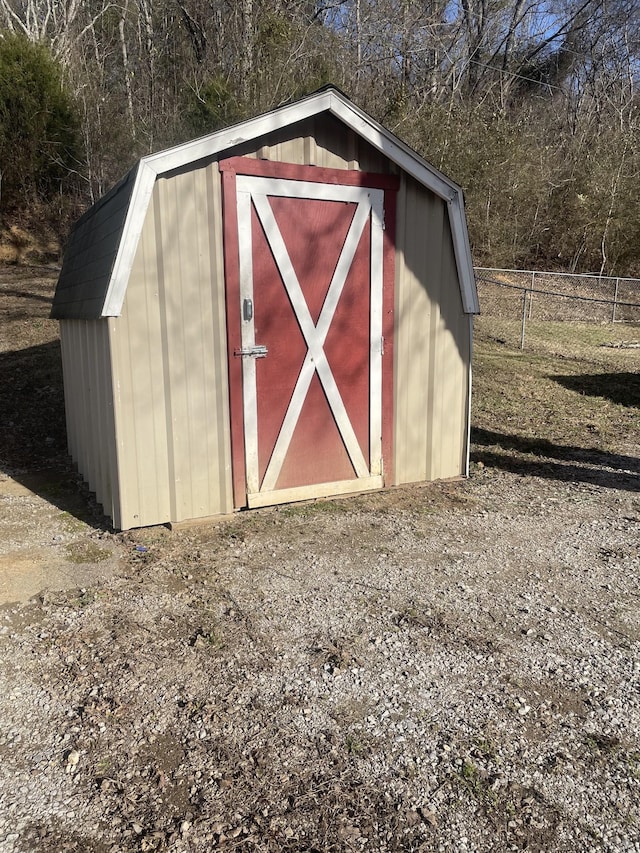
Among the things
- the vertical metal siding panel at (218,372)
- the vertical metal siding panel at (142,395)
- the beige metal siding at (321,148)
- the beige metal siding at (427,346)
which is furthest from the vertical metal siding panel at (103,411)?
the beige metal siding at (427,346)

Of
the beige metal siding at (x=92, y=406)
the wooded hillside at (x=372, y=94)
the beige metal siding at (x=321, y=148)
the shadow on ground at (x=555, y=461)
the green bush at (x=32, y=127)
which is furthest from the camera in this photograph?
the green bush at (x=32, y=127)

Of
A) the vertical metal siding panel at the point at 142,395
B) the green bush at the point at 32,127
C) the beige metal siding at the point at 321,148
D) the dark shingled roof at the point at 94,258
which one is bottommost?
the vertical metal siding panel at the point at 142,395

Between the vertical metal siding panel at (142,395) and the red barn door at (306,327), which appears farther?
the red barn door at (306,327)

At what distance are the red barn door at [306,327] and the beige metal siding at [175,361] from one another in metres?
0.13

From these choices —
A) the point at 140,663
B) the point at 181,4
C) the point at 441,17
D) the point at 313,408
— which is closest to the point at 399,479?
the point at 313,408

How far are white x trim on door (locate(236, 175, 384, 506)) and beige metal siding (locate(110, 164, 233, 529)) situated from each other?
202 millimetres

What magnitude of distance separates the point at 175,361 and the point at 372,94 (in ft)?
53.2

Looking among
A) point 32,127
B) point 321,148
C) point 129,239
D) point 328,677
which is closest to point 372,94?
point 32,127

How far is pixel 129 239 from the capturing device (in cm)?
401

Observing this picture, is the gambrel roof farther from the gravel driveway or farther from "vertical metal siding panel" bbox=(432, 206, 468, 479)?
the gravel driveway

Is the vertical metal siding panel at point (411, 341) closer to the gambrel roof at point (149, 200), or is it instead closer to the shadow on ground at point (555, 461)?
the gambrel roof at point (149, 200)

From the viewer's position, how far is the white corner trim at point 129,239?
399 cm

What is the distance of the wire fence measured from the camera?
1268 cm

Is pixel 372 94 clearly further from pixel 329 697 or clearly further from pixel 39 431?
pixel 329 697
